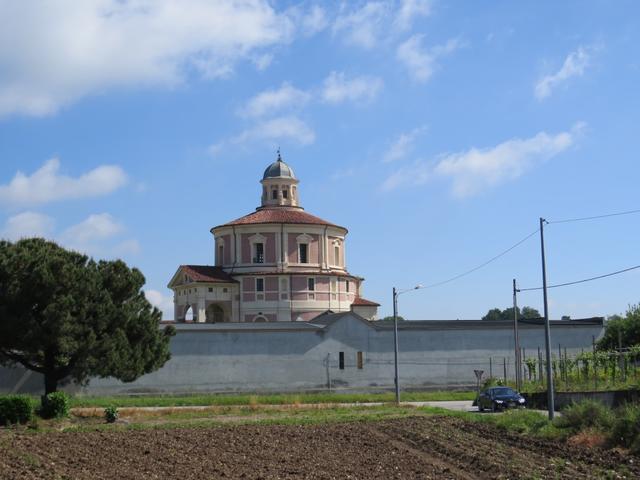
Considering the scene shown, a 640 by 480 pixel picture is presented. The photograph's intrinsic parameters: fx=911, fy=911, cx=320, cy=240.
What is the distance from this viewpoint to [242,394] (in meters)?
60.0

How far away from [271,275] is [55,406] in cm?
4115

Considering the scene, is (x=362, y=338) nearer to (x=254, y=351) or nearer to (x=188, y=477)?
(x=254, y=351)

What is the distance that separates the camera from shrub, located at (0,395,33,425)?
35625 mm

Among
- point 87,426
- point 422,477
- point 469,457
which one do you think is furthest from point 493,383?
point 422,477

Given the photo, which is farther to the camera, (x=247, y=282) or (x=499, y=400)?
(x=247, y=282)

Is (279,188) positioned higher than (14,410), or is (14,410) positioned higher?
(279,188)

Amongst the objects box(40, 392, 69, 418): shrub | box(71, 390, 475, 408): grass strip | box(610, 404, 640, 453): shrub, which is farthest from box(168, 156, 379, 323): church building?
box(610, 404, 640, 453): shrub

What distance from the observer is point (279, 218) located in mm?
80625

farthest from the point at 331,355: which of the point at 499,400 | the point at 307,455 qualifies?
the point at 307,455

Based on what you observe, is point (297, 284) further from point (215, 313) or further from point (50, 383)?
point (50, 383)

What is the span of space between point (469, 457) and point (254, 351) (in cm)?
3944

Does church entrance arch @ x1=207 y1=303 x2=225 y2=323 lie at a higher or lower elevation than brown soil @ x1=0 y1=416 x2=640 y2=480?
higher

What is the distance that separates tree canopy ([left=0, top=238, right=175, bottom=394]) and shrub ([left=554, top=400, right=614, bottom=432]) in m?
19.6

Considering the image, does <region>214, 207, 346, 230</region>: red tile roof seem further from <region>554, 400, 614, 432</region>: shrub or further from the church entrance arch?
<region>554, 400, 614, 432</region>: shrub
